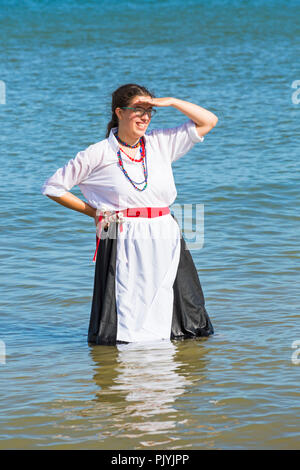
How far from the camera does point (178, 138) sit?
217 inches

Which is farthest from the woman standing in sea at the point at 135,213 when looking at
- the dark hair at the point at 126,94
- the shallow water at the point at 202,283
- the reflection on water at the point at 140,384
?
the shallow water at the point at 202,283

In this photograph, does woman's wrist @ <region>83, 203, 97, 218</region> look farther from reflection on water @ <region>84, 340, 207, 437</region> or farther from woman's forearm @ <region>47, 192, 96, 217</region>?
reflection on water @ <region>84, 340, 207, 437</region>

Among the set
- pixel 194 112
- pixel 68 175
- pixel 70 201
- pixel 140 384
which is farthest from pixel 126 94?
pixel 140 384

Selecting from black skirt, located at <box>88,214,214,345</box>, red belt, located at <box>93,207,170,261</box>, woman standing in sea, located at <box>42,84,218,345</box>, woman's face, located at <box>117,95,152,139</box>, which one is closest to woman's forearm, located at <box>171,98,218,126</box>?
woman standing in sea, located at <box>42,84,218,345</box>

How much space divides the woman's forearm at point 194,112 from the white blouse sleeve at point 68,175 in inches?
23.5

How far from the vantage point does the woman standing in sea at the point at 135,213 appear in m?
5.39

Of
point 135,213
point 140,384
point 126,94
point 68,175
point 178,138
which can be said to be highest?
point 126,94

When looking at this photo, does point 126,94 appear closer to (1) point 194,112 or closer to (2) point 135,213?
(1) point 194,112

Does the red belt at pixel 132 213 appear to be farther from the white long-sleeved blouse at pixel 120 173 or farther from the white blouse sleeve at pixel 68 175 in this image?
the white blouse sleeve at pixel 68 175

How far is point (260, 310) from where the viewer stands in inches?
266

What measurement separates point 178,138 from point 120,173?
412 mm

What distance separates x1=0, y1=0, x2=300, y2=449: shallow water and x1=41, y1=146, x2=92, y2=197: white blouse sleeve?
1.10 metres

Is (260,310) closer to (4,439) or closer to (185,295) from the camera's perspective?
(185,295)
